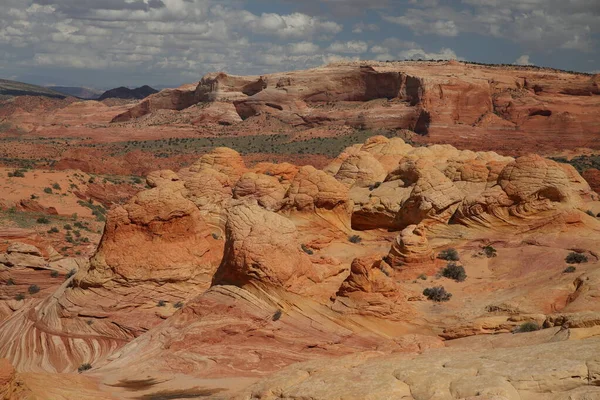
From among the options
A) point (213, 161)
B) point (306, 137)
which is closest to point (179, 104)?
point (306, 137)

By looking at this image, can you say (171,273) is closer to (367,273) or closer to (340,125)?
(367,273)

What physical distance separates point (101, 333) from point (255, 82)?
103 m

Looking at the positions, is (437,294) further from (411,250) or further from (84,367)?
(84,367)

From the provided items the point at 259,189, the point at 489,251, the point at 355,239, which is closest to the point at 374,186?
the point at 355,239

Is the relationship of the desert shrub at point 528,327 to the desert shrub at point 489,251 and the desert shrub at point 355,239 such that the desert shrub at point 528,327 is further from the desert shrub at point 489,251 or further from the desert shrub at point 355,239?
the desert shrub at point 355,239

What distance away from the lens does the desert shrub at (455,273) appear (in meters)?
24.2

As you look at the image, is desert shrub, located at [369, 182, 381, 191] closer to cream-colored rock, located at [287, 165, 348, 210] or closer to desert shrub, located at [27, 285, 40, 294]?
cream-colored rock, located at [287, 165, 348, 210]

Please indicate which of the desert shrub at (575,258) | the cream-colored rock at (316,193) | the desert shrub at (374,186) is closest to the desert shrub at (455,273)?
the desert shrub at (575,258)

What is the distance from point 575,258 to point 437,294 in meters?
5.26

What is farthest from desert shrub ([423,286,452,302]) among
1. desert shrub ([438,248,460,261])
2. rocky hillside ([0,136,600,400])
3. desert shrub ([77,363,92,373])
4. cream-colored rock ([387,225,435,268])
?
desert shrub ([77,363,92,373])

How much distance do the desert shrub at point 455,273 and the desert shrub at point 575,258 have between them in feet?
11.7

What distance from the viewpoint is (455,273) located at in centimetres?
2439

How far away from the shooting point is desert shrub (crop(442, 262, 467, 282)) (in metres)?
24.2

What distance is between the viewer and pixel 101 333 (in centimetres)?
2097
